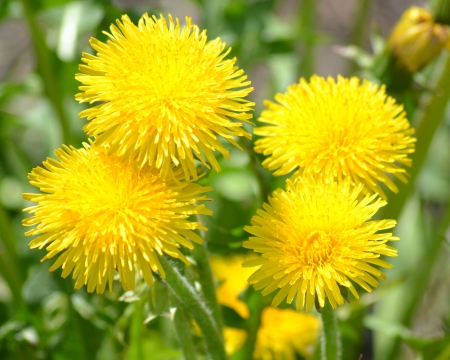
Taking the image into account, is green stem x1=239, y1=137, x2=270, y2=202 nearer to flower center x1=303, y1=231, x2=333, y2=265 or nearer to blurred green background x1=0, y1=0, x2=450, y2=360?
blurred green background x1=0, y1=0, x2=450, y2=360

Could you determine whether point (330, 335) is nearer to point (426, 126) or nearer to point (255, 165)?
point (255, 165)

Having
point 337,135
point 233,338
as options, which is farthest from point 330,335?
Result: point 233,338

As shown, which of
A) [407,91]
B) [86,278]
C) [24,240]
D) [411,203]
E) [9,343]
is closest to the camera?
[86,278]

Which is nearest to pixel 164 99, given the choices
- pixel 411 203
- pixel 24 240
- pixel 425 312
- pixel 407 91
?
pixel 407 91

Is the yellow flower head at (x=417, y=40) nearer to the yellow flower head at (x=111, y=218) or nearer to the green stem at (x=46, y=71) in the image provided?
the yellow flower head at (x=111, y=218)

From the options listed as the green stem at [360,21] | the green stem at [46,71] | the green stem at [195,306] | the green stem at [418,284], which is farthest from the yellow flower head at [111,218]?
the green stem at [360,21]

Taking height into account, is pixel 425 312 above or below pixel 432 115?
below

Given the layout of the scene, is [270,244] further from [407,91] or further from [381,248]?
[407,91]
